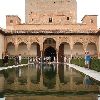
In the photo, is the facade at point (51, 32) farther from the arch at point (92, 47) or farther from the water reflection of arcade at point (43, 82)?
the water reflection of arcade at point (43, 82)

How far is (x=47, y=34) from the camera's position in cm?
4100

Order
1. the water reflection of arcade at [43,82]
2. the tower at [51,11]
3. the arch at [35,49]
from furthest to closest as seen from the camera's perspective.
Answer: the tower at [51,11]
the arch at [35,49]
the water reflection of arcade at [43,82]

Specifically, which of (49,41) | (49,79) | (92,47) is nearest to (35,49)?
(49,41)

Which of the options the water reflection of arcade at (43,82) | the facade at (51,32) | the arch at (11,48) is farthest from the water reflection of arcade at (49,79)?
the arch at (11,48)

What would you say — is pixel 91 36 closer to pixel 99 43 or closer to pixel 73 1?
pixel 99 43

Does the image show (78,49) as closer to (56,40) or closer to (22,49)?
(56,40)

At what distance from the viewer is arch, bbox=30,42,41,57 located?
4206 cm

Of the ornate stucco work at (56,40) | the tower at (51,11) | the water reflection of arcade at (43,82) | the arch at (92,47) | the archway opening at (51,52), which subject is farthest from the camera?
the tower at (51,11)

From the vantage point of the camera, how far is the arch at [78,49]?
42000mm

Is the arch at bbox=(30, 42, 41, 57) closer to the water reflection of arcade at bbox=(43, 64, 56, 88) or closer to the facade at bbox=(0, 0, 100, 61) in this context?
the facade at bbox=(0, 0, 100, 61)

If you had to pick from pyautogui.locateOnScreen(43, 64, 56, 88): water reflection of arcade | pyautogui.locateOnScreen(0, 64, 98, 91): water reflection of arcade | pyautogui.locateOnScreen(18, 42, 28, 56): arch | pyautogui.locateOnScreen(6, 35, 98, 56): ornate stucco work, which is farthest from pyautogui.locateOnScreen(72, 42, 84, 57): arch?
pyautogui.locateOnScreen(0, 64, 98, 91): water reflection of arcade

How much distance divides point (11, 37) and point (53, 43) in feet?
19.2

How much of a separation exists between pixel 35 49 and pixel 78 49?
224 inches

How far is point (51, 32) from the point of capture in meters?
41.0
